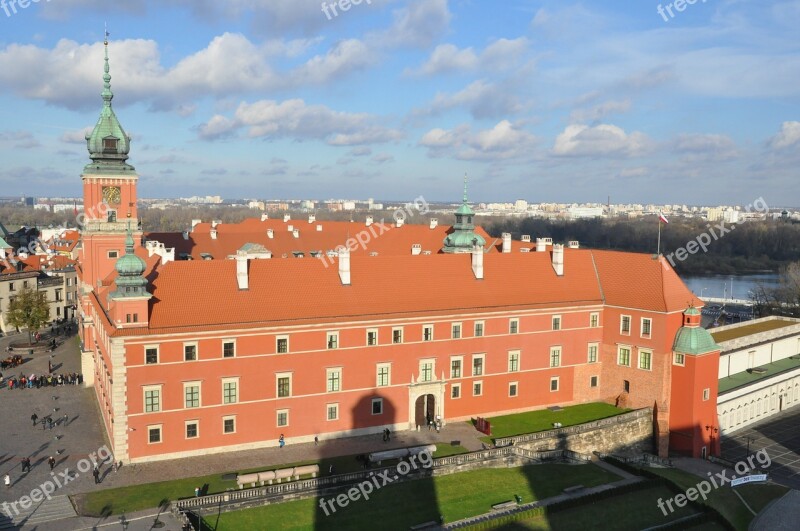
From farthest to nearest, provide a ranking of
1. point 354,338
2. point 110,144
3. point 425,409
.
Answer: point 110,144, point 425,409, point 354,338

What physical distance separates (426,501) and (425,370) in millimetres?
10871

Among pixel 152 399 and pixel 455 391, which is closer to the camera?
pixel 152 399

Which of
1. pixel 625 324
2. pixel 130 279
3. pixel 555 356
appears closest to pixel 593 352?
pixel 625 324

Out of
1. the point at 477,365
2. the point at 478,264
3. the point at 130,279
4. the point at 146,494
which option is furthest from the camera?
the point at 478,264

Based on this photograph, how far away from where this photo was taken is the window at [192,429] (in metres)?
37.4

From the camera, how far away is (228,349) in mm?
38344

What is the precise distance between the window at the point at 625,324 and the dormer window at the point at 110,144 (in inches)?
1557

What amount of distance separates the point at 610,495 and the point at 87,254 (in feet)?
135

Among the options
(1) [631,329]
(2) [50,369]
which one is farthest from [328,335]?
(2) [50,369]

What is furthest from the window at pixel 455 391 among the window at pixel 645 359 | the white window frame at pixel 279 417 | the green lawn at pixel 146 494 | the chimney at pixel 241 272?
the chimney at pixel 241 272

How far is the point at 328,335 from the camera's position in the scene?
4072cm

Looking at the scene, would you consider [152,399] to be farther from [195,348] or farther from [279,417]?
[279,417]

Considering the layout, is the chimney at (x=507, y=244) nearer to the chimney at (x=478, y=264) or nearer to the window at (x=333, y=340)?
the chimney at (x=478, y=264)

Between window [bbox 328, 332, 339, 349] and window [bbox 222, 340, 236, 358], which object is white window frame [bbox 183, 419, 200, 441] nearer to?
window [bbox 222, 340, 236, 358]
